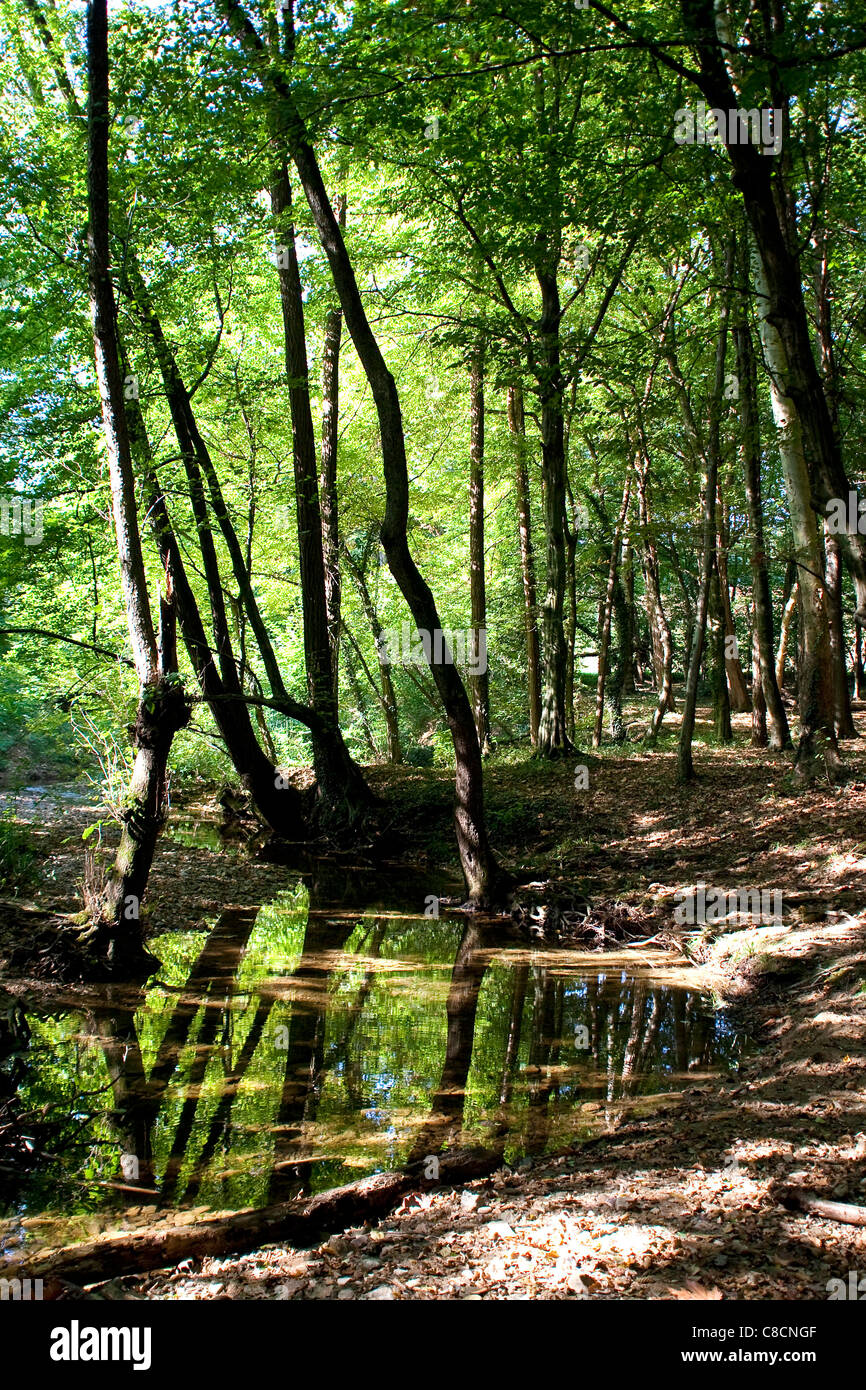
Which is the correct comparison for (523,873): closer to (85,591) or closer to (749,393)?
(749,393)

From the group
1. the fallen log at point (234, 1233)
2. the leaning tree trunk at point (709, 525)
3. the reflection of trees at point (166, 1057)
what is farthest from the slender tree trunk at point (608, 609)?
the fallen log at point (234, 1233)

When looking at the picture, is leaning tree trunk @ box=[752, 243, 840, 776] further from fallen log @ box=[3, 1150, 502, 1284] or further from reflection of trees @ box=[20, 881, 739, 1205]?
fallen log @ box=[3, 1150, 502, 1284]

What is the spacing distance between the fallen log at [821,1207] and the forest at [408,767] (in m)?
0.01

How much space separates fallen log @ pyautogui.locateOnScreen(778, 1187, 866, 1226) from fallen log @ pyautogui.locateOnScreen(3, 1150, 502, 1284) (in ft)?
4.74

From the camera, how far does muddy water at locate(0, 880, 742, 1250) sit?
399 cm

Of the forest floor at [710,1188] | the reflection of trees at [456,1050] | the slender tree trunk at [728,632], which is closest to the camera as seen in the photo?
the forest floor at [710,1188]

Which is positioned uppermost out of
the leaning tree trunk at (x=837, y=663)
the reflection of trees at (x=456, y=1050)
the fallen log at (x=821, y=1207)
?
the leaning tree trunk at (x=837, y=663)

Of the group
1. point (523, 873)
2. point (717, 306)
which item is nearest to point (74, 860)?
point (523, 873)

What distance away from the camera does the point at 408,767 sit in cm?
1661

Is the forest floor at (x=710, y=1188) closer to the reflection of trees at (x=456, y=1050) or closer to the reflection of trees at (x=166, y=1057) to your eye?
the reflection of trees at (x=456, y=1050)

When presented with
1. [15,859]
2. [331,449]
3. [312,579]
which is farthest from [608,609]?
[15,859]

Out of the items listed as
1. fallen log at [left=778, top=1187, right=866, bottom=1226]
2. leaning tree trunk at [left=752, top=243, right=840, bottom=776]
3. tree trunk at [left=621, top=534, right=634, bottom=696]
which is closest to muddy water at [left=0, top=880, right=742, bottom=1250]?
fallen log at [left=778, top=1187, right=866, bottom=1226]

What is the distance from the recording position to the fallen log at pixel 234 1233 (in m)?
3.16

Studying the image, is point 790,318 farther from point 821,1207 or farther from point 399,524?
point 821,1207
